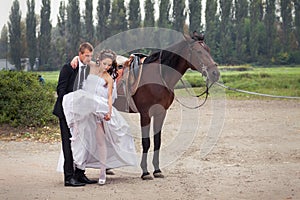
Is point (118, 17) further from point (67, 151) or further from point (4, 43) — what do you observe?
point (67, 151)

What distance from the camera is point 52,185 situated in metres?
7.61

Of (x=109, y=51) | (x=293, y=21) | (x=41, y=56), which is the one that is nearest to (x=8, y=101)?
(x=109, y=51)

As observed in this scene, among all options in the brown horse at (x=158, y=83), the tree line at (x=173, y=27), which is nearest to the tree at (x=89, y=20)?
the tree line at (x=173, y=27)

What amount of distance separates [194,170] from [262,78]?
25.8 metres

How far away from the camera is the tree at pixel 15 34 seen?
32.2 meters

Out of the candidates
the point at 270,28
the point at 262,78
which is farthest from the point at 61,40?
the point at 270,28

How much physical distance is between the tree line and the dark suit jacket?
992 inches

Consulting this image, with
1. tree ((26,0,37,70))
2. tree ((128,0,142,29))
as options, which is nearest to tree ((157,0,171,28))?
tree ((128,0,142,29))

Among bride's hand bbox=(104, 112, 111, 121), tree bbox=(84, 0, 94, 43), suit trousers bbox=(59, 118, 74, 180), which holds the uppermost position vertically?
tree bbox=(84, 0, 94, 43)

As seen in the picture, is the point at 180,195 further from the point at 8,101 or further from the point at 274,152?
the point at 8,101

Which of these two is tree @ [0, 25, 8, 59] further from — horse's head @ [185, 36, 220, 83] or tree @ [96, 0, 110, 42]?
horse's head @ [185, 36, 220, 83]

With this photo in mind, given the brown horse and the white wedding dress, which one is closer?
the white wedding dress

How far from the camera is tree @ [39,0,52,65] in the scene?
34656 mm

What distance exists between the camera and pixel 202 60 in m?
7.91
